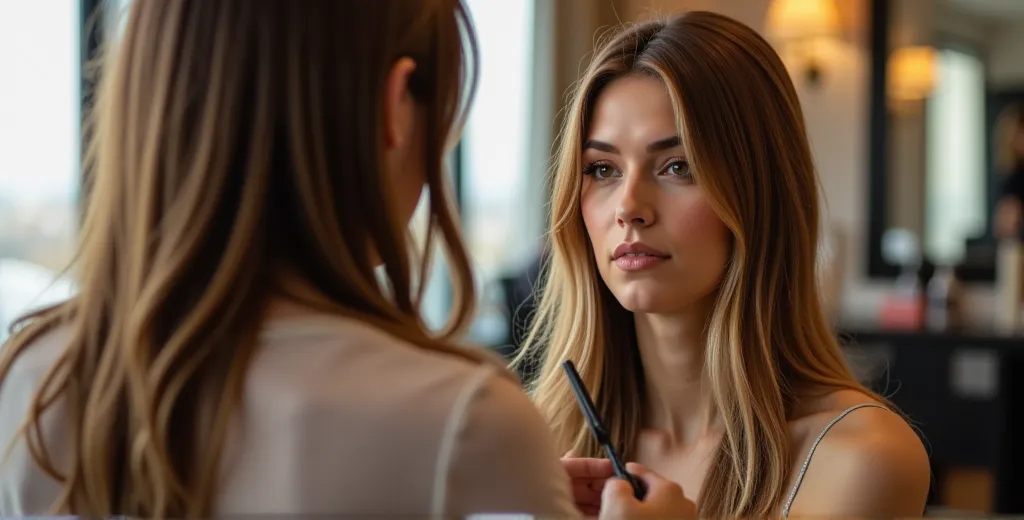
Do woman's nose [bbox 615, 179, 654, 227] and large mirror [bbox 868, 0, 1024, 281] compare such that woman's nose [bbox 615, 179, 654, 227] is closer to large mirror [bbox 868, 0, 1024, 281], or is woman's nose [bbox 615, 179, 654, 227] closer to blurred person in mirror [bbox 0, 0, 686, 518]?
blurred person in mirror [bbox 0, 0, 686, 518]

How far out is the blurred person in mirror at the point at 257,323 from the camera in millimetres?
616

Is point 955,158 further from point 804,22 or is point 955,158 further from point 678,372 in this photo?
point 678,372

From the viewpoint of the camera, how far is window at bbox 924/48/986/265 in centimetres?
373

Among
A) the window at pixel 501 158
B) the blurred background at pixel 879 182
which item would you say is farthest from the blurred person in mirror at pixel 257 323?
the window at pixel 501 158

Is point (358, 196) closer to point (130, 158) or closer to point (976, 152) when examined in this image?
point (130, 158)

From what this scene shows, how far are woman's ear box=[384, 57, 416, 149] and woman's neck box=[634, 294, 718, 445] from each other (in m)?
0.57

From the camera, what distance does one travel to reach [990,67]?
3.72 metres

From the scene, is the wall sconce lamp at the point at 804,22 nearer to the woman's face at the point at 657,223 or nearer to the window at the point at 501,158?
the window at the point at 501,158

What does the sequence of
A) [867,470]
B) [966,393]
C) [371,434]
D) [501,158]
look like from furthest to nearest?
[501,158] → [966,393] → [867,470] → [371,434]

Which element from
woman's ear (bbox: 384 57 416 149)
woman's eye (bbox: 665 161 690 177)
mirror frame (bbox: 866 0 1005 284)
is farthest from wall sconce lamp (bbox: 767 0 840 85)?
woman's ear (bbox: 384 57 416 149)

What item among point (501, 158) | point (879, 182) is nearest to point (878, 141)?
point (879, 182)

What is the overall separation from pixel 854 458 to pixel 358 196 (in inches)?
23.3

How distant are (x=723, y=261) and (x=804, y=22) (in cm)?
295

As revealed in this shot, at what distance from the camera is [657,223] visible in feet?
3.77
